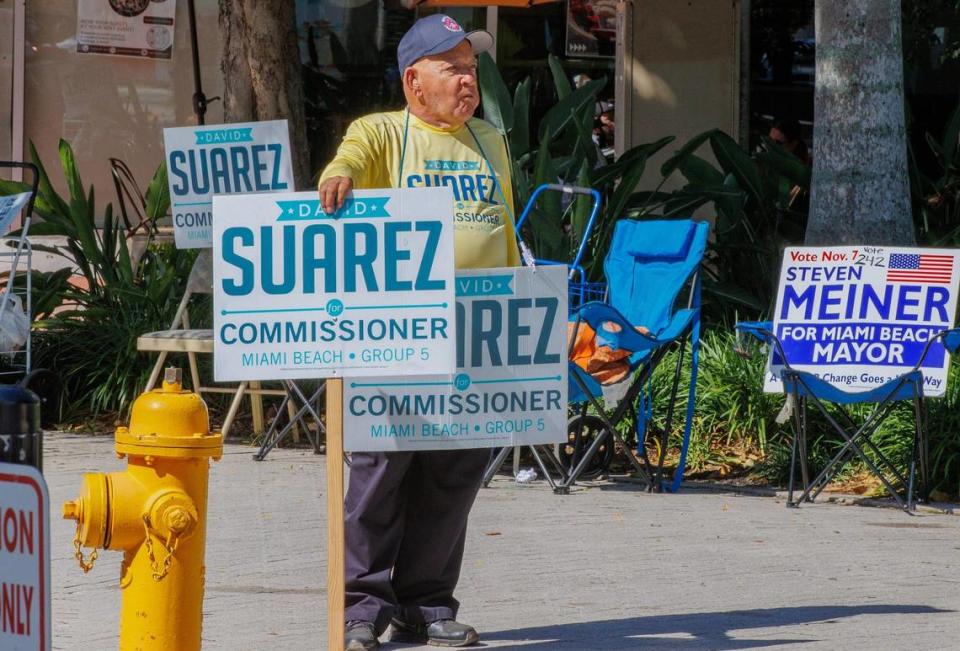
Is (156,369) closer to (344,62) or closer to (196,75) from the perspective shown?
(196,75)

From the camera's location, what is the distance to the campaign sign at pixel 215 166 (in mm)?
8172

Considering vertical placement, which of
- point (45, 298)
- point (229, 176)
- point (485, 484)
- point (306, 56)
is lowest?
A: point (485, 484)

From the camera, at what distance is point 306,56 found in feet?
40.5

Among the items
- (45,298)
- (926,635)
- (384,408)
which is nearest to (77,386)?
(45,298)

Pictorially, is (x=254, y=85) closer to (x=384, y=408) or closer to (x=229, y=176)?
(x=229, y=176)

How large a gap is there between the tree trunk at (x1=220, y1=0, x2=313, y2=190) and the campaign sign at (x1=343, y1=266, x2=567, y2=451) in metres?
4.68

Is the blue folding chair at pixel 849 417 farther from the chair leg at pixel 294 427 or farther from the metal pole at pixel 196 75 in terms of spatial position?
the metal pole at pixel 196 75

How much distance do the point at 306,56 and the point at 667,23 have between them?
2.95 m

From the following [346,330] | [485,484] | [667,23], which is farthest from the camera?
[667,23]

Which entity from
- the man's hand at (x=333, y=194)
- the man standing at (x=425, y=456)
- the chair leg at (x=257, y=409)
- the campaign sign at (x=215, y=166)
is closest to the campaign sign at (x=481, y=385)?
the man standing at (x=425, y=456)

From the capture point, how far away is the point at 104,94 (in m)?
12.0

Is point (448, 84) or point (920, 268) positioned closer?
point (448, 84)

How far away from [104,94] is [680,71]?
4.61 m

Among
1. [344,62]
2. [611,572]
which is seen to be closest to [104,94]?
A: [344,62]
